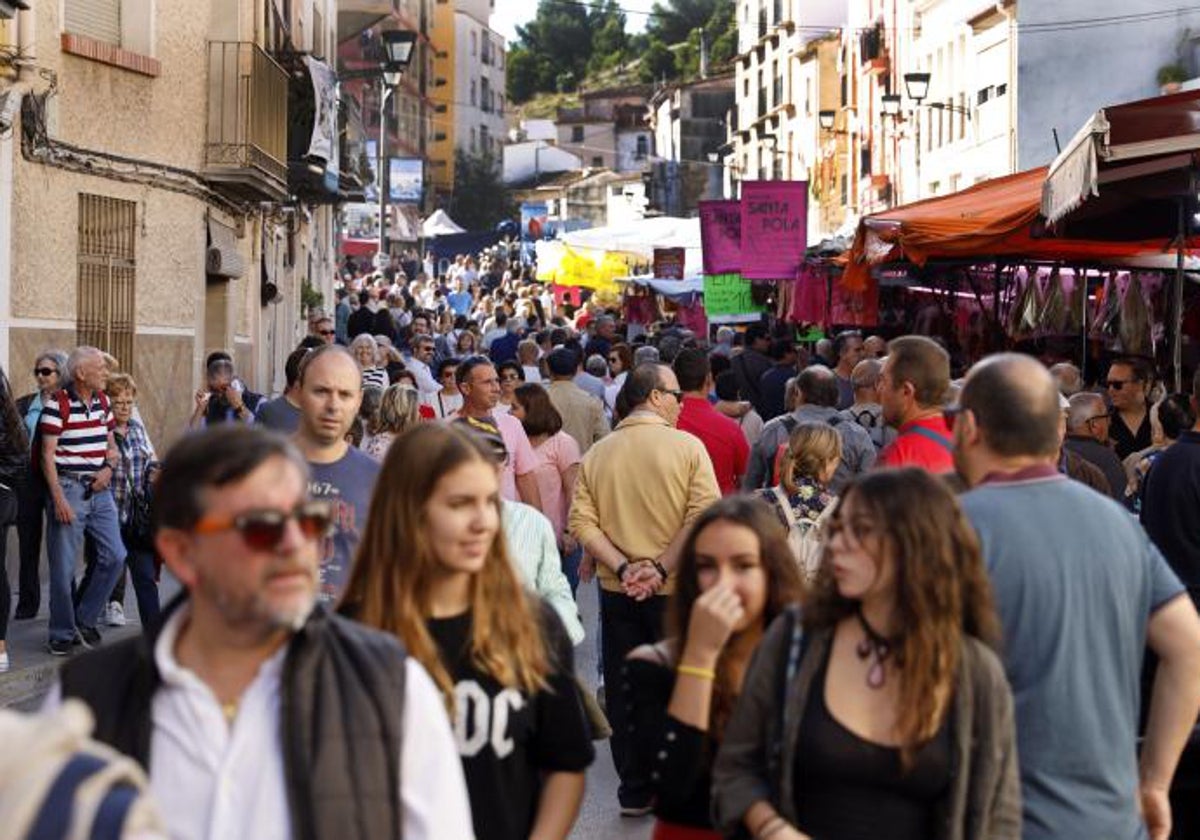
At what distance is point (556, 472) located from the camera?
12.1m

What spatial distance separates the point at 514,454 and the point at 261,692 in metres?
7.79

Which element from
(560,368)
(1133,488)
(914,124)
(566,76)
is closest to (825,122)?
(914,124)

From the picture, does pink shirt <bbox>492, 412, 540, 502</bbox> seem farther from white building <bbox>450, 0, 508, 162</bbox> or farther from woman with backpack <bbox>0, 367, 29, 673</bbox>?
white building <bbox>450, 0, 508, 162</bbox>

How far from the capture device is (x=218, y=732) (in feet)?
11.5

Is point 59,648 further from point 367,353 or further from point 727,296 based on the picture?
point 727,296

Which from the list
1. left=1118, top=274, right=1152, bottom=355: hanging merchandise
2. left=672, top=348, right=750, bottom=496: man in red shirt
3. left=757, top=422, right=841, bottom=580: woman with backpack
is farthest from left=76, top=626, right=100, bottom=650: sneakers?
left=1118, top=274, right=1152, bottom=355: hanging merchandise

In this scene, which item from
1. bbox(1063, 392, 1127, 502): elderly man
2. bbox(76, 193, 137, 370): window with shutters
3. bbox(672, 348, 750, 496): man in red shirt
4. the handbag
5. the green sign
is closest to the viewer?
bbox(1063, 392, 1127, 502): elderly man

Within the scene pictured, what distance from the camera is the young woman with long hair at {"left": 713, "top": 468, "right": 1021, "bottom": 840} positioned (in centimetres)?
441

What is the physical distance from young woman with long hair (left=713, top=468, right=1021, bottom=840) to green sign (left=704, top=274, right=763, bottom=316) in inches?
926

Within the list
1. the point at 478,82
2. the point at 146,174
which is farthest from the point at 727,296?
the point at 478,82

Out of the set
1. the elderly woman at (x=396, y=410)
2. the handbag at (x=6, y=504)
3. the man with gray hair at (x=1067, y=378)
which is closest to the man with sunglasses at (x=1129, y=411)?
the man with gray hair at (x=1067, y=378)

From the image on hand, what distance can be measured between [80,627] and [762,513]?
895cm

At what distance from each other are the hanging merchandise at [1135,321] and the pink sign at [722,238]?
7.14 m

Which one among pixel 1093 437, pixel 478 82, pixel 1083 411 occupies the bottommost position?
pixel 1093 437
